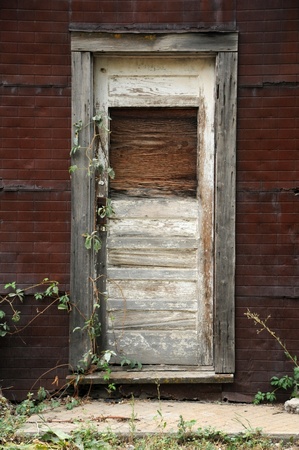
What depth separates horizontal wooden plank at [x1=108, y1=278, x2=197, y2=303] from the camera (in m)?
6.14

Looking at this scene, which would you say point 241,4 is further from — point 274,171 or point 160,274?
point 160,274

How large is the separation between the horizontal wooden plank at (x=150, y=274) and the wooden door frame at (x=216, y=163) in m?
0.22

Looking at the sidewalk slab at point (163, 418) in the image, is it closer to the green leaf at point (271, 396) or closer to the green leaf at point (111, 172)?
the green leaf at point (271, 396)

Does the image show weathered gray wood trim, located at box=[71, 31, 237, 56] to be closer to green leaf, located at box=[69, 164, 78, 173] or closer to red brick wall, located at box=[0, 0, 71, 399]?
red brick wall, located at box=[0, 0, 71, 399]

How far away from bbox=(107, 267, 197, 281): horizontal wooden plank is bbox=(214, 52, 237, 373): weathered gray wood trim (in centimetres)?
28

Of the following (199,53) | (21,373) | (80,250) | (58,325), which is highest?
(199,53)

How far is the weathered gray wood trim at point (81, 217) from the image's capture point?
5898 millimetres

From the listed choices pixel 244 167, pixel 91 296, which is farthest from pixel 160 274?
pixel 244 167

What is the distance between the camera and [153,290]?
6.14 meters

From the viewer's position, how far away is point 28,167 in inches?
234

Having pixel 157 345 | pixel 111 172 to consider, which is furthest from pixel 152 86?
pixel 157 345

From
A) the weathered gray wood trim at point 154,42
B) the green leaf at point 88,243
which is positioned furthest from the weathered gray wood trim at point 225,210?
the green leaf at point 88,243

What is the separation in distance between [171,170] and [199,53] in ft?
3.18

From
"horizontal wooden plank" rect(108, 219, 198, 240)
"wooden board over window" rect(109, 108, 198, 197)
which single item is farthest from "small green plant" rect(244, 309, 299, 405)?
"wooden board over window" rect(109, 108, 198, 197)
